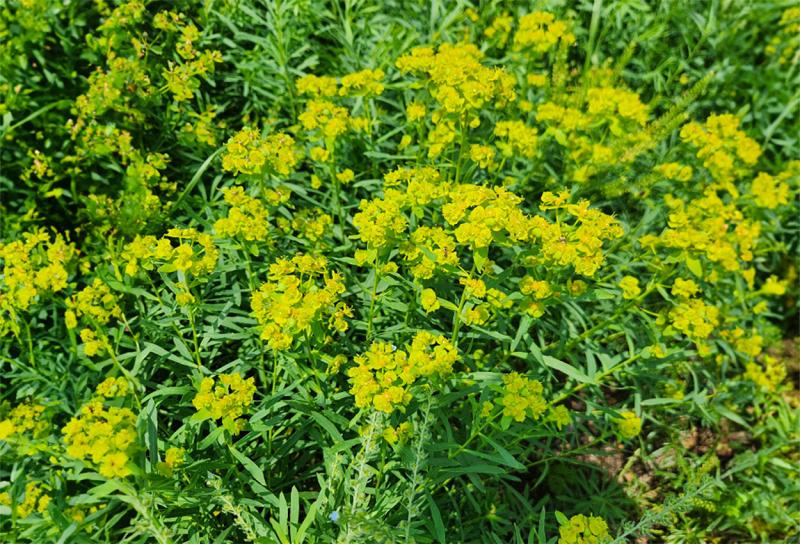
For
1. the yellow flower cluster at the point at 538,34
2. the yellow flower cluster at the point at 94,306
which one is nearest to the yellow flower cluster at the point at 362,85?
the yellow flower cluster at the point at 538,34

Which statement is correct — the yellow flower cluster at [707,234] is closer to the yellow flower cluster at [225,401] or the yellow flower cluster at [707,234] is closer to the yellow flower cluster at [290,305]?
the yellow flower cluster at [290,305]

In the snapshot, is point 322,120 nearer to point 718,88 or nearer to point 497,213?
point 497,213

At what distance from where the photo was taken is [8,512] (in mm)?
2051

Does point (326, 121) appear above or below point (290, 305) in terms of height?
above

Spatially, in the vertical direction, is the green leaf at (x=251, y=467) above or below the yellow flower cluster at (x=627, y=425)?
above

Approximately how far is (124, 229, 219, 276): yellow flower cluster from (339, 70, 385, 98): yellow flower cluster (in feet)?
3.18

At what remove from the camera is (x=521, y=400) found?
1.97 meters

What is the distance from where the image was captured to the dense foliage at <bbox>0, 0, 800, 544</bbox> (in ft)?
6.68

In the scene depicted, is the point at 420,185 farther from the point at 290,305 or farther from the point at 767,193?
the point at 767,193

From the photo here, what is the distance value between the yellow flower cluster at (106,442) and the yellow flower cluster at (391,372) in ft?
2.04

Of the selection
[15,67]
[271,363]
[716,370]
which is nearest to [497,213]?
[271,363]

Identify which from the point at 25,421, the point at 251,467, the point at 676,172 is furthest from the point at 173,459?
the point at 676,172

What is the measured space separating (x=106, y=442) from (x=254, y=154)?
106 centimetres

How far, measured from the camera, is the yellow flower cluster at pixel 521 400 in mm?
1955
